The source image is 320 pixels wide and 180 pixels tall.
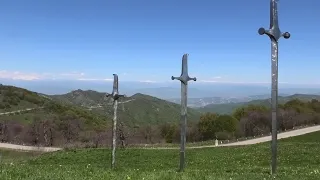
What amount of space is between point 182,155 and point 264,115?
95962 mm

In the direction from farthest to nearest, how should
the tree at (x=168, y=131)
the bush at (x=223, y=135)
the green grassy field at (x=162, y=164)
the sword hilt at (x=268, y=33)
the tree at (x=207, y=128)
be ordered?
the tree at (x=168, y=131) → the tree at (x=207, y=128) → the bush at (x=223, y=135) → the sword hilt at (x=268, y=33) → the green grassy field at (x=162, y=164)

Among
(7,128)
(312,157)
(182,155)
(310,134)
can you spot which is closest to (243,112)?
(310,134)

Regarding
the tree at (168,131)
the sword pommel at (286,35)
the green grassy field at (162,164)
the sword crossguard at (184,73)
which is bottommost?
the tree at (168,131)

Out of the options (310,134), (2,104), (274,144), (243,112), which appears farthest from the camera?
(2,104)

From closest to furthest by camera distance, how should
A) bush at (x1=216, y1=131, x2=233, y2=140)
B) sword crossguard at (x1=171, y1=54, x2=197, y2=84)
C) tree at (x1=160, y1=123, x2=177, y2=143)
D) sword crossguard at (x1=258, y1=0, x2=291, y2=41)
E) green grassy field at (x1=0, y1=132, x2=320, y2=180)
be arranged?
green grassy field at (x1=0, y1=132, x2=320, y2=180) → sword crossguard at (x1=258, y1=0, x2=291, y2=41) → sword crossguard at (x1=171, y1=54, x2=197, y2=84) → bush at (x1=216, y1=131, x2=233, y2=140) → tree at (x1=160, y1=123, x2=177, y2=143)

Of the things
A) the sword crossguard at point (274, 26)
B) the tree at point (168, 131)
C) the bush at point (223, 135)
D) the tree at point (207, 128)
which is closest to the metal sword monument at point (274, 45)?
the sword crossguard at point (274, 26)

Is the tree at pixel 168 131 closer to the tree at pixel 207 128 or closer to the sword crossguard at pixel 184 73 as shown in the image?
the tree at pixel 207 128

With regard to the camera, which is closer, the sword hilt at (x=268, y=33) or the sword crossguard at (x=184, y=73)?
the sword hilt at (x=268, y=33)

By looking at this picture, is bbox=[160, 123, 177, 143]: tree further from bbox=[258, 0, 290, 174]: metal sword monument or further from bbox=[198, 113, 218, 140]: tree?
bbox=[258, 0, 290, 174]: metal sword monument

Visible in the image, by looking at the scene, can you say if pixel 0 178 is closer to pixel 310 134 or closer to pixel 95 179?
pixel 95 179

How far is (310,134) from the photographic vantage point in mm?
70312

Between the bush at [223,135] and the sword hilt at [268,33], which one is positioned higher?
the sword hilt at [268,33]

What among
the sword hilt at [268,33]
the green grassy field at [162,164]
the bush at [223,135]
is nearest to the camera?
the green grassy field at [162,164]

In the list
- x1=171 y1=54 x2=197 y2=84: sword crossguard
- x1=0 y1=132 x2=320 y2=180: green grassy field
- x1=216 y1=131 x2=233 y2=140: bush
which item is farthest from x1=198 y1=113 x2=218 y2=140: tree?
x1=171 y1=54 x2=197 y2=84: sword crossguard
